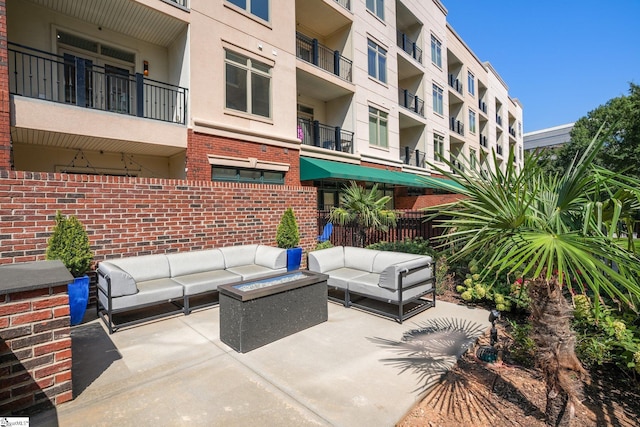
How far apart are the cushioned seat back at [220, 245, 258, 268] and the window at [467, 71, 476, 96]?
90.7 ft

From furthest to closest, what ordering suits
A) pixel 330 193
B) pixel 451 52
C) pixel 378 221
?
1. pixel 451 52
2. pixel 330 193
3. pixel 378 221

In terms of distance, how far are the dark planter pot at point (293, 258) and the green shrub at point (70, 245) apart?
4.51 metres

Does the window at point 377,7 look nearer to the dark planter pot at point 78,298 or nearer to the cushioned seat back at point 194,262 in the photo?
the cushioned seat back at point 194,262

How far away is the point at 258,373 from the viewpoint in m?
3.64

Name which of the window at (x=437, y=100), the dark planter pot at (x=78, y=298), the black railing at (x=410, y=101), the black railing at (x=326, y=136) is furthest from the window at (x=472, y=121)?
the dark planter pot at (x=78, y=298)

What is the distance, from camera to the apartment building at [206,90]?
7.79m

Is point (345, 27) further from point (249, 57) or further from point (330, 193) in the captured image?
point (330, 193)

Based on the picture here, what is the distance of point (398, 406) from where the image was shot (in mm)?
3029

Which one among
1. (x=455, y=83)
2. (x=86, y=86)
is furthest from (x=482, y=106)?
(x=86, y=86)

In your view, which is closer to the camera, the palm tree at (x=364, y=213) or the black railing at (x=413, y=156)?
the palm tree at (x=364, y=213)

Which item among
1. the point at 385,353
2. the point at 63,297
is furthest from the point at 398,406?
the point at 63,297

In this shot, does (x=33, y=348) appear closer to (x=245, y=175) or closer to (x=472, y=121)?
(x=245, y=175)

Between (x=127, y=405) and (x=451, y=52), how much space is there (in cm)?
2820

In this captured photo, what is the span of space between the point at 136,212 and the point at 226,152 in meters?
3.73
